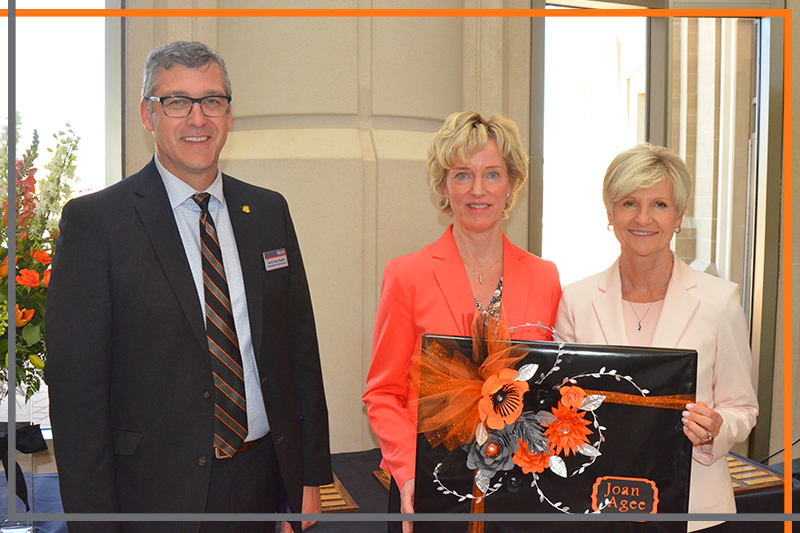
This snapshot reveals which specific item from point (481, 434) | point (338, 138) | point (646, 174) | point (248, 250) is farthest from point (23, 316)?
point (646, 174)

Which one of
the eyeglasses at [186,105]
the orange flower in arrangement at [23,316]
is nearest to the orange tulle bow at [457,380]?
the eyeglasses at [186,105]

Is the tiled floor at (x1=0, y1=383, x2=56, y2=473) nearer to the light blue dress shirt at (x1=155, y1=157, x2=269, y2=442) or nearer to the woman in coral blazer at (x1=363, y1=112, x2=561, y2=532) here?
the light blue dress shirt at (x1=155, y1=157, x2=269, y2=442)

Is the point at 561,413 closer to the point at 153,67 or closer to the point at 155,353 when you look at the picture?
the point at 155,353

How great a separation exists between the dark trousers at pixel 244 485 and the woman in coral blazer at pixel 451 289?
11.8 inches

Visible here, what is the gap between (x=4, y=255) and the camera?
1.79 metres

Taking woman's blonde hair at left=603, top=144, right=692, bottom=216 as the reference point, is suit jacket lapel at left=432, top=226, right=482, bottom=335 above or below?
below

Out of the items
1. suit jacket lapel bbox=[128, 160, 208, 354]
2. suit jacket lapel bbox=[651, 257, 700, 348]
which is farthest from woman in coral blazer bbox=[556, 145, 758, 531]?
suit jacket lapel bbox=[128, 160, 208, 354]

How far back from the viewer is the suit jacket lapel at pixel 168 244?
57.2 inches

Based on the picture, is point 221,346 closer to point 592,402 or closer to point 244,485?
point 244,485

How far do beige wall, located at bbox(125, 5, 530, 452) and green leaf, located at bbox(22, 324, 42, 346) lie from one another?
2.45 ft

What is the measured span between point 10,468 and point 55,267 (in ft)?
2.43

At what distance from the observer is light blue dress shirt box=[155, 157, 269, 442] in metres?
1.52

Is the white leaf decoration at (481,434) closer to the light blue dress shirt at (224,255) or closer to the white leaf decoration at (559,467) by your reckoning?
the white leaf decoration at (559,467)

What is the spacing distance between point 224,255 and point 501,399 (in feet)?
2.52
